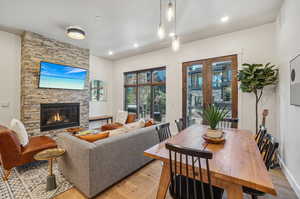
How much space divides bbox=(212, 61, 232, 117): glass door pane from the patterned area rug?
3.95 metres

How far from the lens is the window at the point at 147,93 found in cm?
523

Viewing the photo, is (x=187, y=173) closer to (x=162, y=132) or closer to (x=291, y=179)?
(x=162, y=132)

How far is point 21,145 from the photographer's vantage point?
243 centimetres

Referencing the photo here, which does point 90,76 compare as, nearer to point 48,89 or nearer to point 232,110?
point 48,89

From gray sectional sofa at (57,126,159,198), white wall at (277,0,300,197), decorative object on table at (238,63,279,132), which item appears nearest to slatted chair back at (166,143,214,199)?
gray sectional sofa at (57,126,159,198)

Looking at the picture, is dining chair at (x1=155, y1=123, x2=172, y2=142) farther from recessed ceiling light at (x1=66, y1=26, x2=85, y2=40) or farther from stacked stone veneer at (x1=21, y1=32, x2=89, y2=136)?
stacked stone veneer at (x1=21, y1=32, x2=89, y2=136)

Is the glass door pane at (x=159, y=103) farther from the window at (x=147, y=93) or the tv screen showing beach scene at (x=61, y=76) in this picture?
the tv screen showing beach scene at (x=61, y=76)

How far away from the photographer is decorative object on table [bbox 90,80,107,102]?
568 cm

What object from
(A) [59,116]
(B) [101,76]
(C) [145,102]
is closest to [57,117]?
(A) [59,116]

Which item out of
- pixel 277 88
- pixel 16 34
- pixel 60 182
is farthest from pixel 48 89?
pixel 277 88

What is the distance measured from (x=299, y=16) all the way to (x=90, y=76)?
5.96 metres

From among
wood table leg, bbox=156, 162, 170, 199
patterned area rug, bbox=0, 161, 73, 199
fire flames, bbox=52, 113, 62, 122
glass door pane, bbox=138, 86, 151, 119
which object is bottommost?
patterned area rug, bbox=0, 161, 73, 199

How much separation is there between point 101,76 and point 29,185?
4687 millimetres

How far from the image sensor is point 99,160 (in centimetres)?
182
